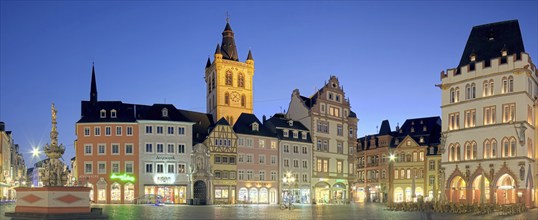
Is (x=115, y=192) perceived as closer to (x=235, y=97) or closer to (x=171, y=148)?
(x=171, y=148)

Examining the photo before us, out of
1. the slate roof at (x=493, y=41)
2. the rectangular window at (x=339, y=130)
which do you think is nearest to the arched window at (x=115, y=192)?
the rectangular window at (x=339, y=130)

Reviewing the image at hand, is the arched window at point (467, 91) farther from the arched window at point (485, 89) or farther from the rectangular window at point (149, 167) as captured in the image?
the rectangular window at point (149, 167)

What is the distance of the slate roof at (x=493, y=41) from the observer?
6038 centimetres

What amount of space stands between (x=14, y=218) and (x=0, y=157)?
3005 inches

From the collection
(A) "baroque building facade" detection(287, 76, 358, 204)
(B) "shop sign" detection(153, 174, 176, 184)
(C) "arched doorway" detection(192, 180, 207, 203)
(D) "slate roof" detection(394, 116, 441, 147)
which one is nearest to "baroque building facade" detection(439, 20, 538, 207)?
(A) "baroque building facade" detection(287, 76, 358, 204)

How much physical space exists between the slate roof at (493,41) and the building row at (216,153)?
26.9 meters

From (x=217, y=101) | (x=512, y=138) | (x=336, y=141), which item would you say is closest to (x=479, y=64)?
(x=512, y=138)

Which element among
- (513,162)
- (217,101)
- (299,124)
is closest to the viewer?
(513,162)

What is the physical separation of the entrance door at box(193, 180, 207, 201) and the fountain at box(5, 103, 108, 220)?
44.5 metres

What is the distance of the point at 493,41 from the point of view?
62.4 m

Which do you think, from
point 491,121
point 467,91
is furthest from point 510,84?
point 467,91

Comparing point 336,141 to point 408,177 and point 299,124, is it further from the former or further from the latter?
point 408,177

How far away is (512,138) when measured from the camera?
2276 inches

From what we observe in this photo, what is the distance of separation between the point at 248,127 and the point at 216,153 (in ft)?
25.3
